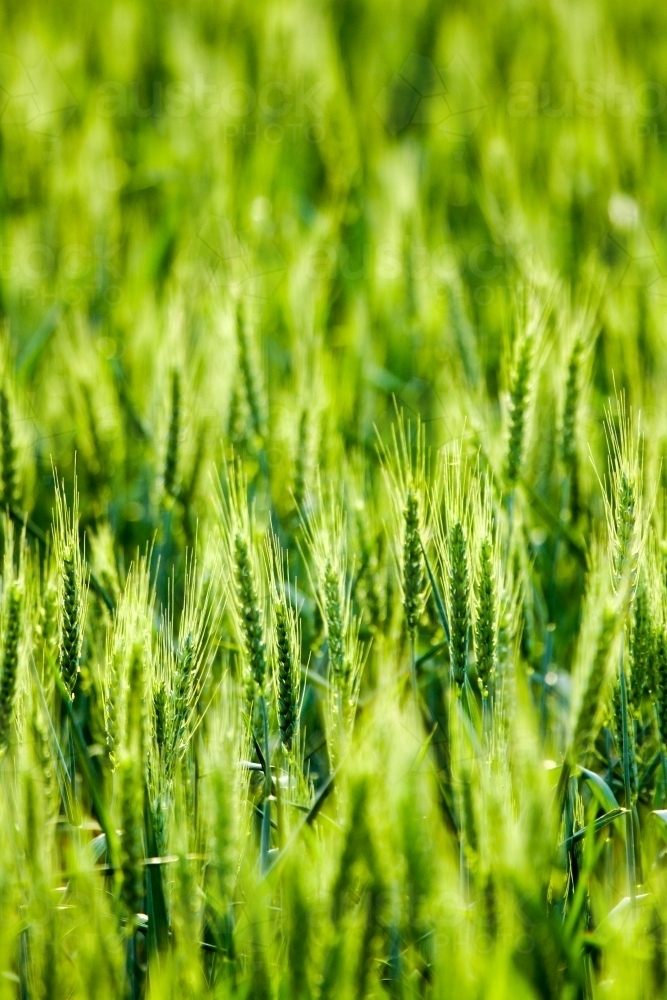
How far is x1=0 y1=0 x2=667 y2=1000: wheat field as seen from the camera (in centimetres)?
69

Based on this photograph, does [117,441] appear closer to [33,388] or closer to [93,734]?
[33,388]

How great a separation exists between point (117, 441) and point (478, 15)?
2573 millimetres

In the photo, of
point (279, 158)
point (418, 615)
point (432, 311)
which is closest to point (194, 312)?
point (432, 311)

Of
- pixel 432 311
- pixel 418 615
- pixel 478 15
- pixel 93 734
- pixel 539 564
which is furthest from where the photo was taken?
pixel 478 15

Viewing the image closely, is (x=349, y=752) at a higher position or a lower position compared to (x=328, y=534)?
lower

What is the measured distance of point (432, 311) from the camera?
5.34ft

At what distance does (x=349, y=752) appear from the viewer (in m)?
0.71

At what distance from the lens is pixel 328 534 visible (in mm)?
895

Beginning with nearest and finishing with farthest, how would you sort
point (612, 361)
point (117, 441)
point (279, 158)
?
point (117, 441)
point (612, 361)
point (279, 158)

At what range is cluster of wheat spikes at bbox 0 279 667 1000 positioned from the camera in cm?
67

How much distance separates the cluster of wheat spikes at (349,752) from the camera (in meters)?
0.67

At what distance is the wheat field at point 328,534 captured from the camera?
2.28ft

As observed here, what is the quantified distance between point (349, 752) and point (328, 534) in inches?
9.5

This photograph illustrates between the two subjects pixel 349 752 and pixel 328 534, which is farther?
pixel 328 534
